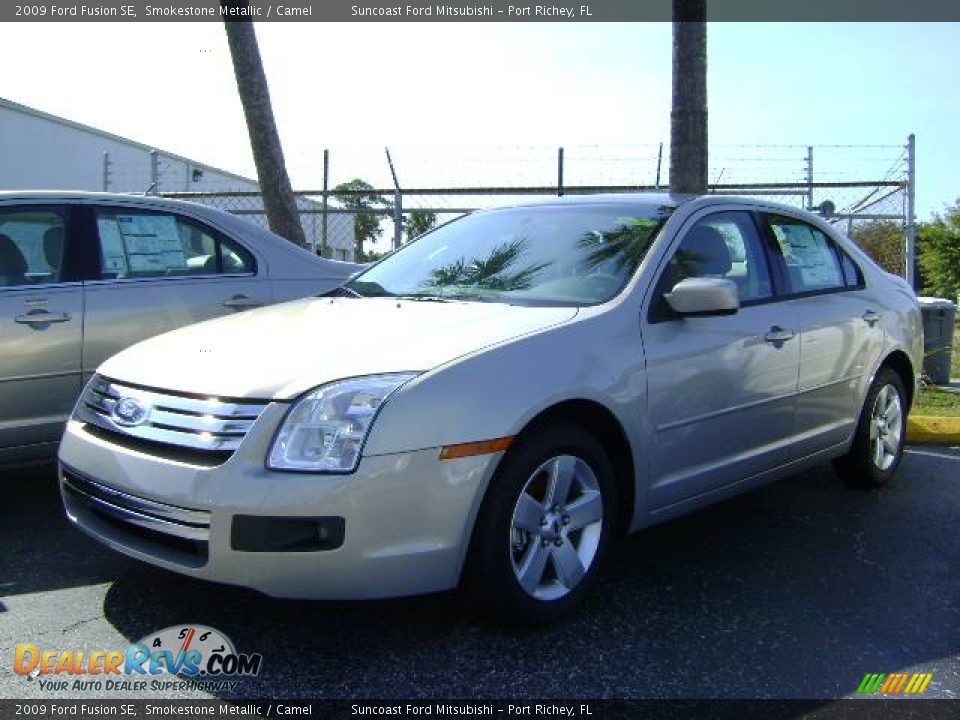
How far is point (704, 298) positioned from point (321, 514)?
1.78 m

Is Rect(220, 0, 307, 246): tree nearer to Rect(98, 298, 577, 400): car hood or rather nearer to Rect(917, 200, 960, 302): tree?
Rect(98, 298, 577, 400): car hood

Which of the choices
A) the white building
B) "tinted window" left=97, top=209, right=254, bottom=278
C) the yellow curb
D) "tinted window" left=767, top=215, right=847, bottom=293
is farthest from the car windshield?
the white building

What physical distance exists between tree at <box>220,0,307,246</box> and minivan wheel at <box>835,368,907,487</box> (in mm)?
5541

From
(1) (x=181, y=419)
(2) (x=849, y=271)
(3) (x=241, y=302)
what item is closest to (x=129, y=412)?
(1) (x=181, y=419)

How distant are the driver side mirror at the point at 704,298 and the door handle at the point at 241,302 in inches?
105

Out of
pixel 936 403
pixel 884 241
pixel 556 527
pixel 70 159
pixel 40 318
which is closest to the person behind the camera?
pixel 556 527

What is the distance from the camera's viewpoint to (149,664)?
2.91 metres

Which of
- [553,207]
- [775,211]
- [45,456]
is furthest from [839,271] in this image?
[45,456]

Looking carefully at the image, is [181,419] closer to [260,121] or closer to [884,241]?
[260,121]

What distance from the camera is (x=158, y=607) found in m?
3.31

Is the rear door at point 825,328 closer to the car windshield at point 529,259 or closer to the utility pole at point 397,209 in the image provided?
the car windshield at point 529,259

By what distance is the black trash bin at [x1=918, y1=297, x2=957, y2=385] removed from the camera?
315 inches

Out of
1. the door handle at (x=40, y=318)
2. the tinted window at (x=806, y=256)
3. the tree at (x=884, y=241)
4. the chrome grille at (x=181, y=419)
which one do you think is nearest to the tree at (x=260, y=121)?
the door handle at (x=40, y=318)

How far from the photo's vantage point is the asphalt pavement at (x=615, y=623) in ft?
9.32
